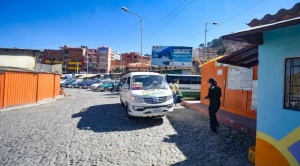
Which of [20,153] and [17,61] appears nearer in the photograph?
[20,153]

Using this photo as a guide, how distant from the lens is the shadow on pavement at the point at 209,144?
5219mm

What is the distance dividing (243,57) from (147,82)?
450cm

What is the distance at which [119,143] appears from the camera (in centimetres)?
652

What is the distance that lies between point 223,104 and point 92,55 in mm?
101468

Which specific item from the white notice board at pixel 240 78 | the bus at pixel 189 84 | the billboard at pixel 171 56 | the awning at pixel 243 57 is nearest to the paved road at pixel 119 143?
the awning at pixel 243 57

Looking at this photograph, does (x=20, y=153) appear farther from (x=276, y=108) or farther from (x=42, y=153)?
(x=276, y=108)

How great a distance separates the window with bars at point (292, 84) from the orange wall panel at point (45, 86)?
17.2 meters

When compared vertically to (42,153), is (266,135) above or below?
above

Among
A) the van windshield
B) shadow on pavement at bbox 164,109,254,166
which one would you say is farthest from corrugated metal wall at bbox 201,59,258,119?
the van windshield

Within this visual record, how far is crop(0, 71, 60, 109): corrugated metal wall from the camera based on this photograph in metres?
12.9

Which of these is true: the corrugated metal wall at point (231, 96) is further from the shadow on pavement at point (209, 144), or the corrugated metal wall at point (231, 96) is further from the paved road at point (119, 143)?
the paved road at point (119, 143)

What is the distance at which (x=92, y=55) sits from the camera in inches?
4227

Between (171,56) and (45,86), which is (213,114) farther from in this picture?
(171,56)

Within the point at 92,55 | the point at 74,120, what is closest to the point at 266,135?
the point at 74,120
